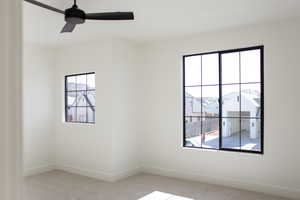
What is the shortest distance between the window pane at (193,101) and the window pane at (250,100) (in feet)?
2.52

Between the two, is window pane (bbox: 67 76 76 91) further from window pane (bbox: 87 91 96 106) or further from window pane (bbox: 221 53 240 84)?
window pane (bbox: 221 53 240 84)

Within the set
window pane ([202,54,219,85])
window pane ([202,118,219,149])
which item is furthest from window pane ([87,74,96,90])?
window pane ([202,118,219,149])

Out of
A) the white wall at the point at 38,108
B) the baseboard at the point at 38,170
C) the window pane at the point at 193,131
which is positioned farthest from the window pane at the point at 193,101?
the baseboard at the point at 38,170

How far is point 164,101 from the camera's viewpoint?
4734 millimetres

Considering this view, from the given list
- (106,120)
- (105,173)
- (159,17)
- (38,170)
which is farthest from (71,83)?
(159,17)

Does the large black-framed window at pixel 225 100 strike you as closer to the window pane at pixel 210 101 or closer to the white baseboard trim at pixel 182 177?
the window pane at pixel 210 101

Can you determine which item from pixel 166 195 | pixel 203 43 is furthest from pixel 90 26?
pixel 166 195

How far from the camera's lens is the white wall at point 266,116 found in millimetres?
3578

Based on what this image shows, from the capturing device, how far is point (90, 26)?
3.90 m

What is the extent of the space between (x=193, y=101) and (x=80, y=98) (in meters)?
2.35

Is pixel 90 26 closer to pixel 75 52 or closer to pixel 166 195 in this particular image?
pixel 75 52

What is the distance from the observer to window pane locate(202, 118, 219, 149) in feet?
14.0

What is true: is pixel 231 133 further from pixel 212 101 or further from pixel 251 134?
pixel 212 101

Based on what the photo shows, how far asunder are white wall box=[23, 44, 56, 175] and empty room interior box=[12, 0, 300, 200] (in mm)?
22
